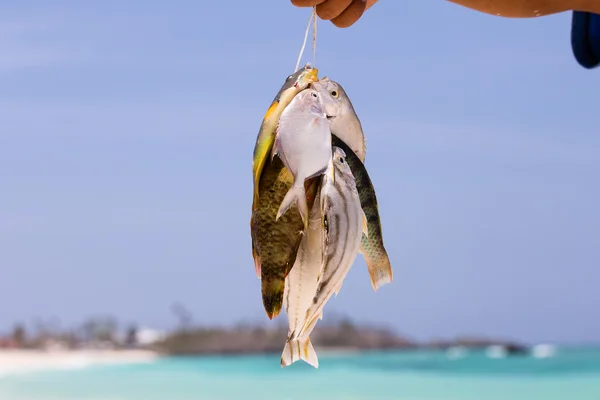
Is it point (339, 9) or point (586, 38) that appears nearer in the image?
point (339, 9)

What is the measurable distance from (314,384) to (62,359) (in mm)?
9415

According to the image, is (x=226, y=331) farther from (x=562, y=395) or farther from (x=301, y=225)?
(x=301, y=225)

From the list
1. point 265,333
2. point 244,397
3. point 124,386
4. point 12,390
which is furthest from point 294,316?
point 265,333

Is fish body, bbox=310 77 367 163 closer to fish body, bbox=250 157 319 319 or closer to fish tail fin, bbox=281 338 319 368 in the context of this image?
fish body, bbox=250 157 319 319

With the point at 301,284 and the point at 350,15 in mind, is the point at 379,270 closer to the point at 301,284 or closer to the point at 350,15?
the point at 301,284

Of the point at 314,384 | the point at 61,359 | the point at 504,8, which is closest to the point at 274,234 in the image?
the point at 504,8

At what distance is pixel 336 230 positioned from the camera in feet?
4.78

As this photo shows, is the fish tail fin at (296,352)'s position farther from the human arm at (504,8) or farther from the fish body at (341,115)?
the human arm at (504,8)

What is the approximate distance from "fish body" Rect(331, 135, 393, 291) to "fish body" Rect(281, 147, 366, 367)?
38 millimetres

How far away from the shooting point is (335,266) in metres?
1.46

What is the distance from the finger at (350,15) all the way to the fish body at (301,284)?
462 mm

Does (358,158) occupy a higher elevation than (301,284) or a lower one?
higher

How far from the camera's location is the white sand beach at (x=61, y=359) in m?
20.4

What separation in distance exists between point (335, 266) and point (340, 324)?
76.7 ft
